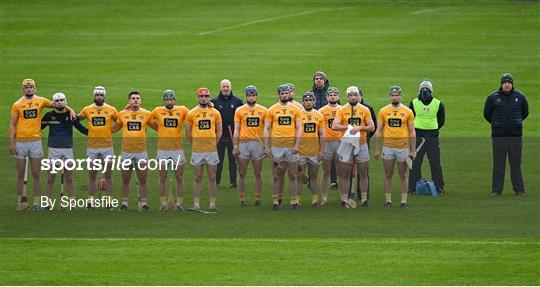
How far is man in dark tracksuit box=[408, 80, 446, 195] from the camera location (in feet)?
90.5

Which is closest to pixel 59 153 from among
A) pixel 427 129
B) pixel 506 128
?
pixel 427 129

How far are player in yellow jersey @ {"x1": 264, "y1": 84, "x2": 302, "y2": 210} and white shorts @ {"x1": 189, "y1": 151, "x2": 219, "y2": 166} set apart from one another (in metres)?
0.99

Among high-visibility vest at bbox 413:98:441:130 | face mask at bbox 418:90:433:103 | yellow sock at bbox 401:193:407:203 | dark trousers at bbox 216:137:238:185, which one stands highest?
face mask at bbox 418:90:433:103

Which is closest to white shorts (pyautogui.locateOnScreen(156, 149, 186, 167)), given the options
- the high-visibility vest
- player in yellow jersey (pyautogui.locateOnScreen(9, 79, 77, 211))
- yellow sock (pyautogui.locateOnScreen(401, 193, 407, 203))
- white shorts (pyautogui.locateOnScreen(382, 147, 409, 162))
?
player in yellow jersey (pyautogui.locateOnScreen(9, 79, 77, 211))

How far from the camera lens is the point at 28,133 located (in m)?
25.7

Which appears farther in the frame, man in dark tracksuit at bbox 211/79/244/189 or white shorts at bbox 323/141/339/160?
man in dark tracksuit at bbox 211/79/244/189

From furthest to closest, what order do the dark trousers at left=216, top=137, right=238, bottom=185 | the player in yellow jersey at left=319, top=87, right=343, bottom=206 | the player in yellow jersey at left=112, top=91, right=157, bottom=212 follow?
the dark trousers at left=216, top=137, right=238, bottom=185, the player in yellow jersey at left=319, top=87, right=343, bottom=206, the player in yellow jersey at left=112, top=91, right=157, bottom=212

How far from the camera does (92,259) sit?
846 inches

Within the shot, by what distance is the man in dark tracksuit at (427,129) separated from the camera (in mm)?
27578

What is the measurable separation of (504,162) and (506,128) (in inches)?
27.9

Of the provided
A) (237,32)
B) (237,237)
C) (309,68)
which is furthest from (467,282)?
(237,32)

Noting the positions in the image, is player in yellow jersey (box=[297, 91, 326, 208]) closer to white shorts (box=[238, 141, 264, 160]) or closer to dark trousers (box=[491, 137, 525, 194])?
white shorts (box=[238, 141, 264, 160])

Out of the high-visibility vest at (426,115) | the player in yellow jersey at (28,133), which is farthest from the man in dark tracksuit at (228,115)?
the player in yellow jersey at (28,133)

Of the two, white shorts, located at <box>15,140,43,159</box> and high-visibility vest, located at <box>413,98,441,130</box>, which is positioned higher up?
high-visibility vest, located at <box>413,98,441,130</box>
